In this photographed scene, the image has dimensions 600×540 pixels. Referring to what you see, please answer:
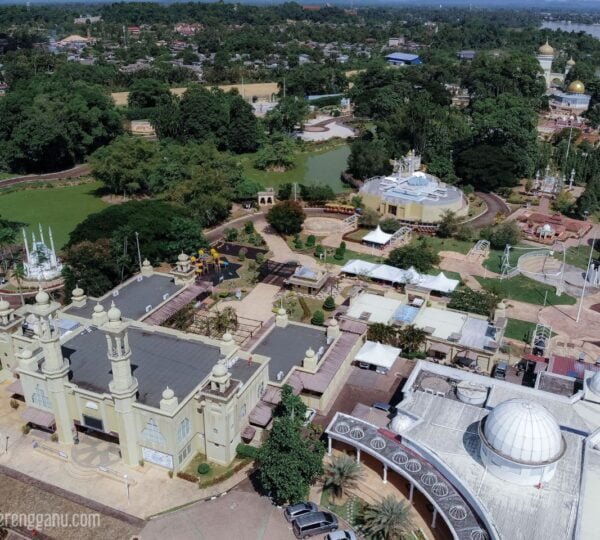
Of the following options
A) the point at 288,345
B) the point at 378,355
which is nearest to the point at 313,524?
the point at 288,345

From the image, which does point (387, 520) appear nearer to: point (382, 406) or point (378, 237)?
point (382, 406)

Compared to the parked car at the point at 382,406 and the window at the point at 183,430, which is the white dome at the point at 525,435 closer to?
the parked car at the point at 382,406

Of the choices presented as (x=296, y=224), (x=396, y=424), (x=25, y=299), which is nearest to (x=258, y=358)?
(x=396, y=424)

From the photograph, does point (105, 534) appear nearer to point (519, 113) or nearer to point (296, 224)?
point (296, 224)

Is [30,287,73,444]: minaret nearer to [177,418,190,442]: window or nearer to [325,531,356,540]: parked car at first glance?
[177,418,190,442]: window

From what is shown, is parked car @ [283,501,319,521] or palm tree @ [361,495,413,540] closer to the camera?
palm tree @ [361,495,413,540]

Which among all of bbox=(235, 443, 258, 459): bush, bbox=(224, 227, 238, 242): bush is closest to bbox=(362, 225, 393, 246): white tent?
bbox=(224, 227, 238, 242): bush
